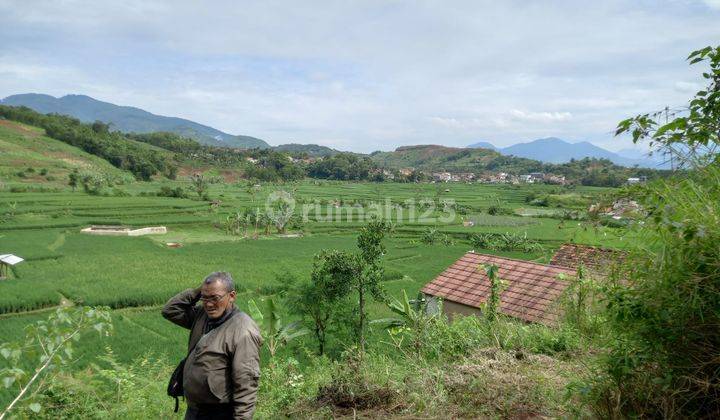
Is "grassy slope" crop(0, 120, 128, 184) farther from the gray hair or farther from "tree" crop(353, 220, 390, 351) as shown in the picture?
the gray hair

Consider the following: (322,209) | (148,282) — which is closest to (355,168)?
(322,209)

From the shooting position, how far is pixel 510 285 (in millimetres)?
11391

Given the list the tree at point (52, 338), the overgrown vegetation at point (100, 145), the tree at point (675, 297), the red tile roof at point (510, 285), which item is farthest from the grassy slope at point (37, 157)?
the tree at point (675, 297)

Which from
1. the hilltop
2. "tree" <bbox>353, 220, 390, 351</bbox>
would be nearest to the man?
"tree" <bbox>353, 220, 390, 351</bbox>

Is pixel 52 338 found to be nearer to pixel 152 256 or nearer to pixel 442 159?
pixel 152 256

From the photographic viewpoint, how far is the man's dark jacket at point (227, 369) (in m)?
2.85

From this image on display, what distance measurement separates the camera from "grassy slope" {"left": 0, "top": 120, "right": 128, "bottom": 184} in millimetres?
52156

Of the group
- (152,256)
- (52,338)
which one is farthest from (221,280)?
(152,256)

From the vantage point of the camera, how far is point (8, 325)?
13.4m

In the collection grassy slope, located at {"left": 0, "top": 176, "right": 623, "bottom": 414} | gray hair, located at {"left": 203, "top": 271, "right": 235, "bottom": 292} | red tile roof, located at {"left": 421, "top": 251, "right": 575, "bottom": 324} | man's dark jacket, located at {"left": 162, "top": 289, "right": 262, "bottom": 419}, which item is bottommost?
grassy slope, located at {"left": 0, "top": 176, "right": 623, "bottom": 414}

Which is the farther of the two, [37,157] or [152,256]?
[37,157]

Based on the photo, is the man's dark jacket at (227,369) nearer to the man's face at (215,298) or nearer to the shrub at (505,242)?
the man's face at (215,298)

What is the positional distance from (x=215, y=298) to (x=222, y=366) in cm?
43

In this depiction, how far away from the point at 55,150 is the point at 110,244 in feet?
164
